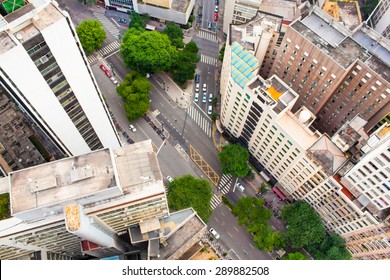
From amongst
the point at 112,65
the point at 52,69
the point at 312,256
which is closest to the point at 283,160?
the point at 312,256

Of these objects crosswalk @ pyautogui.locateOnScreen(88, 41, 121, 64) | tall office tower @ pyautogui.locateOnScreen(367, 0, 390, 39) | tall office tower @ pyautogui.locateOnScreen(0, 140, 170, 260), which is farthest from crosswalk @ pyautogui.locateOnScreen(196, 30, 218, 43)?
tall office tower @ pyautogui.locateOnScreen(0, 140, 170, 260)

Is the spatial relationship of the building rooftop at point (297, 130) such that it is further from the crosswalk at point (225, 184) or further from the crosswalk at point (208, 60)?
the crosswalk at point (208, 60)

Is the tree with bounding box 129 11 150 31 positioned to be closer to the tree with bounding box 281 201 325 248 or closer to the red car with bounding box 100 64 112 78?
the red car with bounding box 100 64 112 78

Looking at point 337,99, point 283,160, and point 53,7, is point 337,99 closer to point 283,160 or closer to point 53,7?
point 283,160

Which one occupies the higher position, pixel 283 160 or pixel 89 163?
pixel 89 163

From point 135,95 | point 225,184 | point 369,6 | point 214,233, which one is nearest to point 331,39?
point 225,184

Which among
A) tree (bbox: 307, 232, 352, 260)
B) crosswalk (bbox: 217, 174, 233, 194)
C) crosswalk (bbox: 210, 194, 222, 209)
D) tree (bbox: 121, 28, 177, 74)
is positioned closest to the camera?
tree (bbox: 307, 232, 352, 260)
